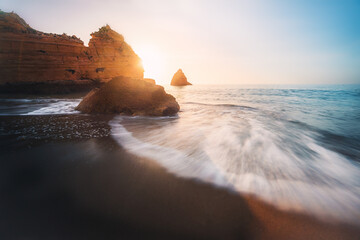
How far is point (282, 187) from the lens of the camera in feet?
5.28

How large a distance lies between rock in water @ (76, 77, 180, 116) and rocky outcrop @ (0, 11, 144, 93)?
10887 mm

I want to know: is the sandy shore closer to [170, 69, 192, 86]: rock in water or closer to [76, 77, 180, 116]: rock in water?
[76, 77, 180, 116]: rock in water

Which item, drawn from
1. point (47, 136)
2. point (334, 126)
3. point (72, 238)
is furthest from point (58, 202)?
point (334, 126)

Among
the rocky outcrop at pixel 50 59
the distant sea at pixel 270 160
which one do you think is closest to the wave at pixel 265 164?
the distant sea at pixel 270 160

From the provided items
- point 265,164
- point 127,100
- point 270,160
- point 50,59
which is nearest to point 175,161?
point 265,164

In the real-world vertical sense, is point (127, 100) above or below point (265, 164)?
above

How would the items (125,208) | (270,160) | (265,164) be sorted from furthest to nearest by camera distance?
(270,160), (265,164), (125,208)

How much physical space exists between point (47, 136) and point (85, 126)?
2.80 ft

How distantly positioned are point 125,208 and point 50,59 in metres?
16.9

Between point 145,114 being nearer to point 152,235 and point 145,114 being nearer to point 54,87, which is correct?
point 152,235

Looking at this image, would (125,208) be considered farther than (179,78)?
No

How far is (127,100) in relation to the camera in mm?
5414

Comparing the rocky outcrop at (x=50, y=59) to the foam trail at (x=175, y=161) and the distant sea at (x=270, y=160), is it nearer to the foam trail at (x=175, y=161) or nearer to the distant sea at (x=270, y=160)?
the distant sea at (x=270, y=160)

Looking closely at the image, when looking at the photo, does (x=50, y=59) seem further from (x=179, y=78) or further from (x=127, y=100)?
(x=179, y=78)
